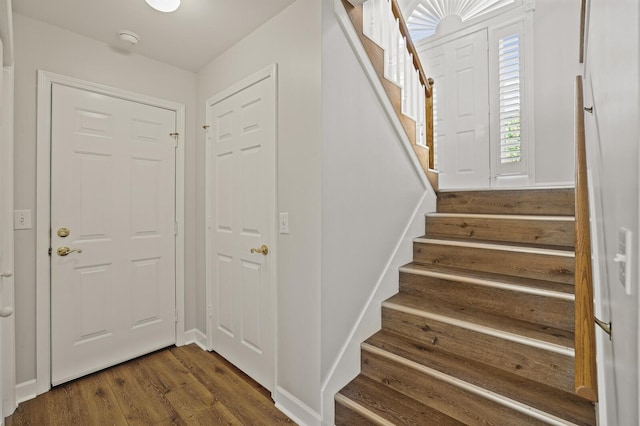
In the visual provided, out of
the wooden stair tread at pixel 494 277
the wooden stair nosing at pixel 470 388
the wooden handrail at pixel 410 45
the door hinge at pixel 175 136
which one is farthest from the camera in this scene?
the door hinge at pixel 175 136

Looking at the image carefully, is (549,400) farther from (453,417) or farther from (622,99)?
(622,99)

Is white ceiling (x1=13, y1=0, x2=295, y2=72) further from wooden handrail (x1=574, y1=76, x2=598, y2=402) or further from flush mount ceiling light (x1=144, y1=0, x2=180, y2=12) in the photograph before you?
wooden handrail (x1=574, y1=76, x2=598, y2=402)

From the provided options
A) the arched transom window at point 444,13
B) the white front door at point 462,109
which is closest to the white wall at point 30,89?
the arched transom window at point 444,13

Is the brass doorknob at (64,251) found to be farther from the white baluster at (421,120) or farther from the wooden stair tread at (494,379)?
the white baluster at (421,120)

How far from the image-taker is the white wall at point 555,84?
2.95m

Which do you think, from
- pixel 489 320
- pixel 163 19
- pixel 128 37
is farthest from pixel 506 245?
pixel 128 37

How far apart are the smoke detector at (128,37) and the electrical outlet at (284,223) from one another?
65.3 inches

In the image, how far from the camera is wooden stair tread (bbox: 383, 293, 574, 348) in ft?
4.83

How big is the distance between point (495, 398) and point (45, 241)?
272 centimetres

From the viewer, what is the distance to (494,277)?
73.9 inches

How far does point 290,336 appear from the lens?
1.84 metres

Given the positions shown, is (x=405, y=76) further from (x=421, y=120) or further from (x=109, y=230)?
(x=109, y=230)

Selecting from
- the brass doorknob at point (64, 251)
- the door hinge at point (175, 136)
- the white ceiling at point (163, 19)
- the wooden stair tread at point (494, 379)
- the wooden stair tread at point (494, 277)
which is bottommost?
the wooden stair tread at point (494, 379)

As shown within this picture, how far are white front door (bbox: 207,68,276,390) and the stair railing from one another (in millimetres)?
749
